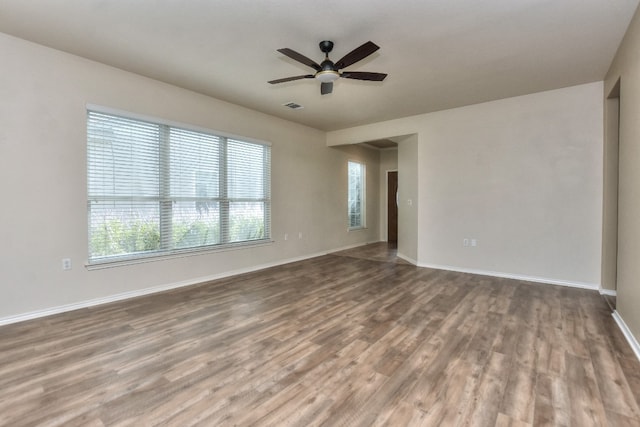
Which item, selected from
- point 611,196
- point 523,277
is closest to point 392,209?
point 523,277

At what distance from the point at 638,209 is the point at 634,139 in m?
0.64

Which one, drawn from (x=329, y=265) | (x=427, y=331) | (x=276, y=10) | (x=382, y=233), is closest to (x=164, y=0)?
(x=276, y=10)

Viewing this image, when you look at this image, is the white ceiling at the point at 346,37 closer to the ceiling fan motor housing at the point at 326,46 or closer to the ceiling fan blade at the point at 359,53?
the ceiling fan motor housing at the point at 326,46

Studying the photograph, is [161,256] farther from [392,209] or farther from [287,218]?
[392,209]

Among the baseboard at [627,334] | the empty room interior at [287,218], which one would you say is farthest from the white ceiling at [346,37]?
the baseboard at [627,334]

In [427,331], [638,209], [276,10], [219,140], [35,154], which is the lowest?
[427,331]

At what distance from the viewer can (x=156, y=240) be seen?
13.4 feet

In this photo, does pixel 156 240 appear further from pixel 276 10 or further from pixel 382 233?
pixel 382 233

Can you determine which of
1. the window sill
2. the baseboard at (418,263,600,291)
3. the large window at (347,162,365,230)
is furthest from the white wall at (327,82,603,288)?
the window sill

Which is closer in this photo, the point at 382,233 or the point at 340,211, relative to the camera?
the point at 340,211

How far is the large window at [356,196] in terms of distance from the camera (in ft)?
25.6

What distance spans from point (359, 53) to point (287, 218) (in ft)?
12.4

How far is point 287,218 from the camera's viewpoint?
5965 millimetres

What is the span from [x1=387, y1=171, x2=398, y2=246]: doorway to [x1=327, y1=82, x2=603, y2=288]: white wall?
2.94m
